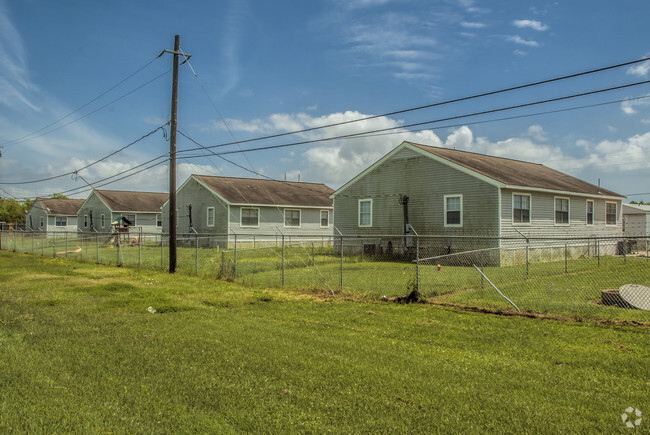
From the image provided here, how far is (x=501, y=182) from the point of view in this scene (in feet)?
67.1

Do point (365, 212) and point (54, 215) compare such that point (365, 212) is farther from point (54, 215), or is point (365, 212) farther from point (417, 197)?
point (54, 215)

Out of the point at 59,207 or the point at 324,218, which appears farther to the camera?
the point at 59,207

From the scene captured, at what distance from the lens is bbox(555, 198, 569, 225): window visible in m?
24.5

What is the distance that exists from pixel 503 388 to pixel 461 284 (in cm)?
897

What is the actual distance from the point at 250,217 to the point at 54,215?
36.1 metres

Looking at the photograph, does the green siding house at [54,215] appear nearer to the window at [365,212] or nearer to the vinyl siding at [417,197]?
the vinyl siding at [417,197]

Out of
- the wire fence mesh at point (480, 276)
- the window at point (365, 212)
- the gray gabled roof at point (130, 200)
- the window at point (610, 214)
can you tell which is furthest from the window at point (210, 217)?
the window at point (610, 214)

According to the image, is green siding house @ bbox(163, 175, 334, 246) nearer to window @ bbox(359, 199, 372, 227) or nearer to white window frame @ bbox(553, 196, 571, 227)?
window @ bbox(359, 199, 372, 227)

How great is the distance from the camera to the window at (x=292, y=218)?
1403 inches

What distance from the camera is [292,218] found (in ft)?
118

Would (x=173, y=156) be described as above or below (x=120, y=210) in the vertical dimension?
above

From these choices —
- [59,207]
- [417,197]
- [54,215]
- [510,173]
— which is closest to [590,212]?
[510,173]

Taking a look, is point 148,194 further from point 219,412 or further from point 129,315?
point 219,412

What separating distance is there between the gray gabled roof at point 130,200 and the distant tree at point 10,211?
4152 centimetres
